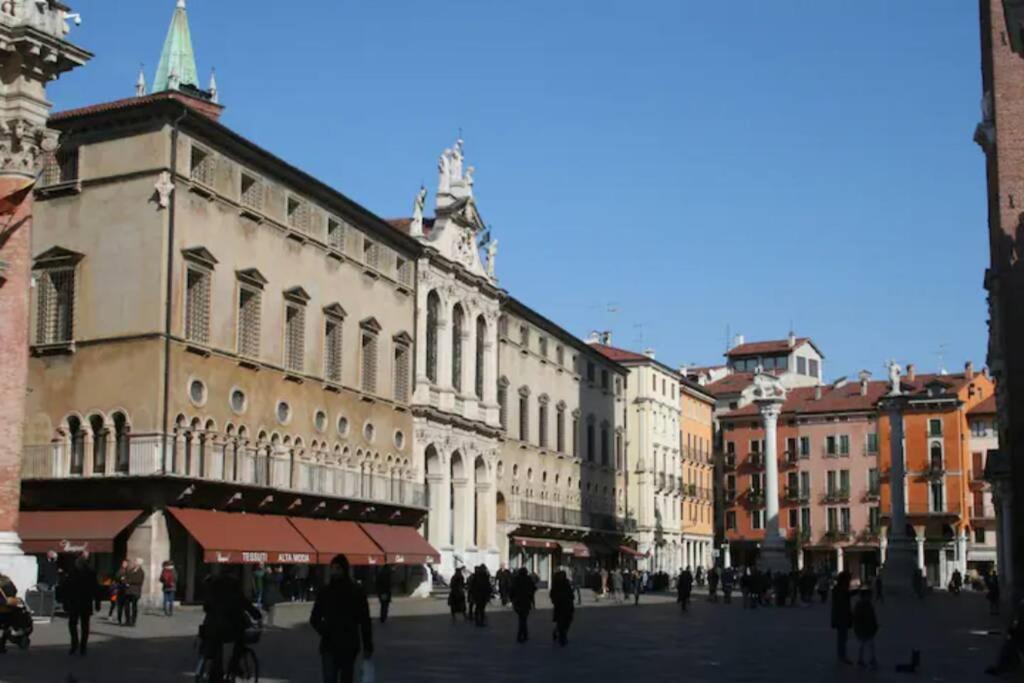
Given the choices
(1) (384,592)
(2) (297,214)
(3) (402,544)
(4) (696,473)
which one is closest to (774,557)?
(3) (402,544)

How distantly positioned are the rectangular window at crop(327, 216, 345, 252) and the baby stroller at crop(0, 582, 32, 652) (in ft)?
86.8

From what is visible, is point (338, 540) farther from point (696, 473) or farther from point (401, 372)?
point (696, 473)

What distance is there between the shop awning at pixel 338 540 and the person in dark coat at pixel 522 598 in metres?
14.4

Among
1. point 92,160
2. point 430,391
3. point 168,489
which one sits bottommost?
point 168,489

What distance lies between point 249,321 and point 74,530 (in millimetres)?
8403

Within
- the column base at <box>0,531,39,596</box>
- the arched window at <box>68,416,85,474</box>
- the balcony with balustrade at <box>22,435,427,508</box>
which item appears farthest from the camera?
the arched window at <box>68,416,85,474</box>

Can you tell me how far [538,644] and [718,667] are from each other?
6.01 meters

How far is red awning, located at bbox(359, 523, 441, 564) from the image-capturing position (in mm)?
47844

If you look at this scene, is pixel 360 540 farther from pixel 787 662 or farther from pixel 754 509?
pixel 754 509

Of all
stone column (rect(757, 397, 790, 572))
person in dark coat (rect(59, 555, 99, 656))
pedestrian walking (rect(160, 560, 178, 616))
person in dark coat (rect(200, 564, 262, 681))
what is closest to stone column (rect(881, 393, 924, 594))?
stone column (rect(757, 397, 790, 572))

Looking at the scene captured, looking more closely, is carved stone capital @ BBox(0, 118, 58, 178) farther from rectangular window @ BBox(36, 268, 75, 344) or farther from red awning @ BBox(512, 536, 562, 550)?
red awning @ BBox(512, 536, 562, 550)

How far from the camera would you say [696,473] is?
3858 inches

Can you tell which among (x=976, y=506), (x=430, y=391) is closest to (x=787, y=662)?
(x=430, y=391)

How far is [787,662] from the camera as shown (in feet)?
74.8
